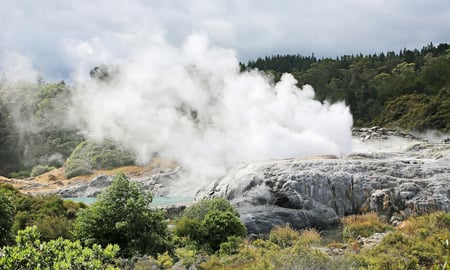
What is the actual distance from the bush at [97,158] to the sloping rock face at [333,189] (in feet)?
93.3

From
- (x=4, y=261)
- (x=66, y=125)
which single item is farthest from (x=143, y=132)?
(x=4, y=261)

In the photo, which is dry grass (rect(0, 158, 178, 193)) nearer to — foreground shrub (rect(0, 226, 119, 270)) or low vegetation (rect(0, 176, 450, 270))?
low vegetation (rect(0, 176, 450, 270))

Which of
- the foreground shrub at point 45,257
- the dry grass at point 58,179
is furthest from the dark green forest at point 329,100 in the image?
the foreground shrub at point 45,257

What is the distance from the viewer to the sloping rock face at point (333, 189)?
18.0 m

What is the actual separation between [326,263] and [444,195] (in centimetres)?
1204

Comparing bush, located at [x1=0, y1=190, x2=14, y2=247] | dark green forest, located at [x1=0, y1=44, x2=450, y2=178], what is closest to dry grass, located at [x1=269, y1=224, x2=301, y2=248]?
bush, located at [x1=0, y1=190, x2=14, y2=247]

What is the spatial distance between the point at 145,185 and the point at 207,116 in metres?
13.0

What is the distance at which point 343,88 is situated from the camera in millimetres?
→ 59281

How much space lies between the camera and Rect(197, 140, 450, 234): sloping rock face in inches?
709

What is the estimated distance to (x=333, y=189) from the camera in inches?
766

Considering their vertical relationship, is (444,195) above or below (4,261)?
below

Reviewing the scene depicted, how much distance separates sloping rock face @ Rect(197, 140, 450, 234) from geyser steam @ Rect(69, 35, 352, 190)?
23.6ft

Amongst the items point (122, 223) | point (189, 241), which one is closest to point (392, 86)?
point (189, 241)

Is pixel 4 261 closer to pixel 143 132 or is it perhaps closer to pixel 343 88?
pixel 143 132
